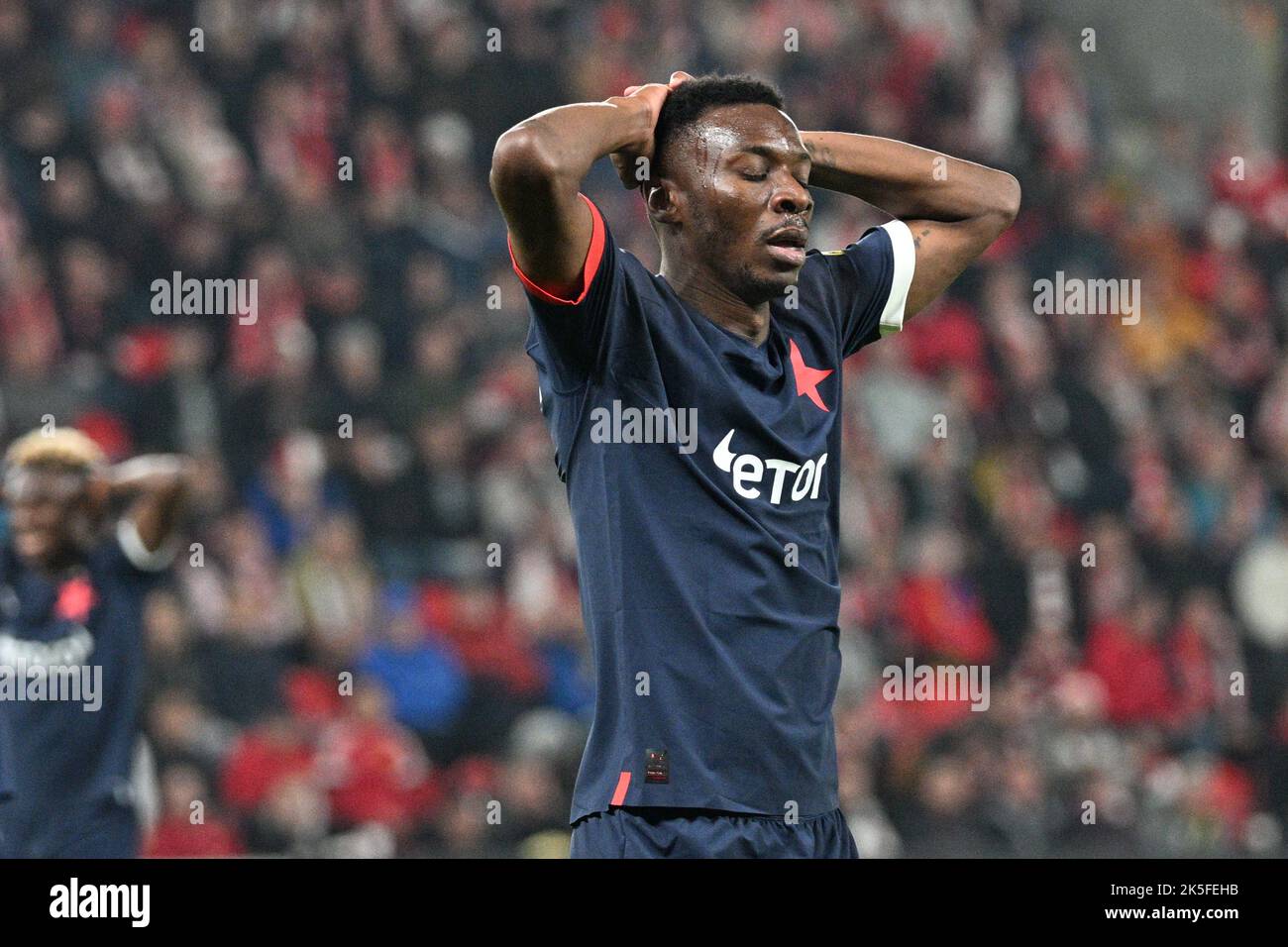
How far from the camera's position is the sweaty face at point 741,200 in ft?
10.4

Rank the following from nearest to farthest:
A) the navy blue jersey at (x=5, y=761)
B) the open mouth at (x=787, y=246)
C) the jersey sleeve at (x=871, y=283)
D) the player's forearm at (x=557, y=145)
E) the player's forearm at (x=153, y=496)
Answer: the player's forearm at (x=557, y=145) → the open mouth at (x=787, y=246) → the jersey sleeve at (x=871, y=283) → the navy blue jersey at (x=5, y=761) → the player's forearm at (x=153, y=496)

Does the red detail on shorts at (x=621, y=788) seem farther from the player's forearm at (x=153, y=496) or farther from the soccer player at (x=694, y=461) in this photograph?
the player's forearm at (x=153, y=496)

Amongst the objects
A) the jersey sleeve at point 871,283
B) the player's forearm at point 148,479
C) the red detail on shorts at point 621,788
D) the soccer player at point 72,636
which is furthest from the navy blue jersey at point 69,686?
the red detail on shorts at point 621,788

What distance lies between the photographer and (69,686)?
5395 mm

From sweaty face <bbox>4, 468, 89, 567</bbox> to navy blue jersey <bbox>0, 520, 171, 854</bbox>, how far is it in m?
0.07

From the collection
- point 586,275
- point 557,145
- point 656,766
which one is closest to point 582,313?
point 586,275

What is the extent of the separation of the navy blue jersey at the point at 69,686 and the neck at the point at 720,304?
9.33 ft

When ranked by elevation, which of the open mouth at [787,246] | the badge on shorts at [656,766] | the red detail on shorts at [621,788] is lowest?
the red detail on shorts at [621,788]

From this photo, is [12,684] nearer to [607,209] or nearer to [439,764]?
[439,764]

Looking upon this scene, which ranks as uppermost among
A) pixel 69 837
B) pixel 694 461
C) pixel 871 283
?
pixel 871 283

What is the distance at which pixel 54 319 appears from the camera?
7.77m

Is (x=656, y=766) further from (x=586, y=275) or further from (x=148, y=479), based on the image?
(x=148, y=479)

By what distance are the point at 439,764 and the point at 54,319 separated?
2659mm

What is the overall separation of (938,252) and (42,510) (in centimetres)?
308
